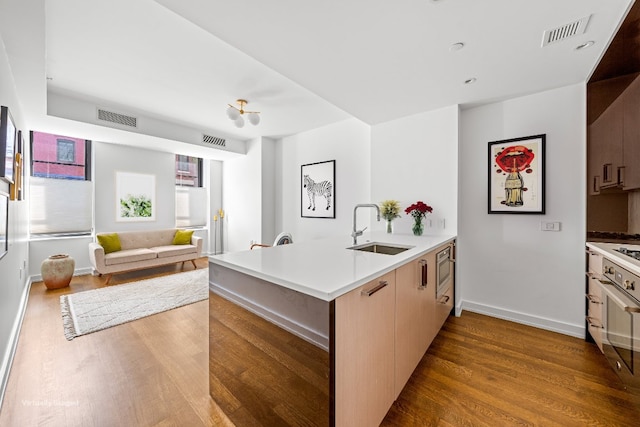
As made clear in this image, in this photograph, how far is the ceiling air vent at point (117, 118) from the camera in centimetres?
363

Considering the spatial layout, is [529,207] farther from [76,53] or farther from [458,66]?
[76,53]

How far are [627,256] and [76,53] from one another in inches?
185

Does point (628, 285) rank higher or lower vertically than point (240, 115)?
lower

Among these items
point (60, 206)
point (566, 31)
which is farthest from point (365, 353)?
point (60, 206)

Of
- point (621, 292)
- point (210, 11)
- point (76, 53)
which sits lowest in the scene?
point (621, 292)

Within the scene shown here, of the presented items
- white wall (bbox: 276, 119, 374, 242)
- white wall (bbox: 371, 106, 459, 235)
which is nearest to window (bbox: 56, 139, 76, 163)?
white wall (bbox: 276, 119, 374, 242)

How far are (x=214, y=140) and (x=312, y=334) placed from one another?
4.85 metres

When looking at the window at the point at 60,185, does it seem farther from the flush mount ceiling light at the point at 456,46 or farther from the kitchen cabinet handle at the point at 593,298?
the kitchen cabinet handle at the point at 593,298

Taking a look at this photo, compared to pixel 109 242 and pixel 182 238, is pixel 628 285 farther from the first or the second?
pixel 109 242

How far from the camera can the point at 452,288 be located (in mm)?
2785

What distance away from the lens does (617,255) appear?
172 cm

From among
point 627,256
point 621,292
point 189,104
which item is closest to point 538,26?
point 627,256

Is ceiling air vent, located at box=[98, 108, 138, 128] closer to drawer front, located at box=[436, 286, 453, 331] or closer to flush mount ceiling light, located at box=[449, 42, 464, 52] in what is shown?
flush mount ceiling light, located at box=[449, 42, 464, 52]

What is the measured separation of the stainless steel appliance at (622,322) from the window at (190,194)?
6.87 metres
